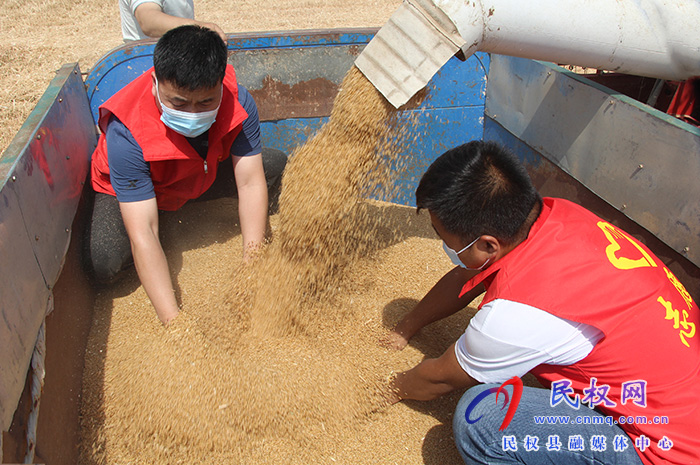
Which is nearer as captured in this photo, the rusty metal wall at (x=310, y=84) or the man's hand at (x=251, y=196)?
the man's hand at (x=251, y=196)

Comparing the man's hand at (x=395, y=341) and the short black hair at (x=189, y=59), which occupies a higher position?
the short black hair at (x=189, y=59)

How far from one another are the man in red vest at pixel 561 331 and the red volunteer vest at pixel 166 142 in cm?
123

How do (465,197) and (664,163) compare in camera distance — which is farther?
(664,163)

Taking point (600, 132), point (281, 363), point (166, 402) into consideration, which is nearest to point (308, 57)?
point (600, 132)

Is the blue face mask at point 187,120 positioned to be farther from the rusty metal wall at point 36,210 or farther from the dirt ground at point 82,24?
the dirt ground at point 82,24

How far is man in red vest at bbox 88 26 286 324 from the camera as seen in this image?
193 cm

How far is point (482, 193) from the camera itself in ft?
4.47

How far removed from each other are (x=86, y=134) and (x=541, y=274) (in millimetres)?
2391

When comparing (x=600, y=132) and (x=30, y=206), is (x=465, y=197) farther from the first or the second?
(x=30, y=206)

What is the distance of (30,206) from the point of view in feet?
6.00

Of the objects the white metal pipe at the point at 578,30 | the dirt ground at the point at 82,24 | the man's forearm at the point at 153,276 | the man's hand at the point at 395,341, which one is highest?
the white metal pipe at the point at 578,30

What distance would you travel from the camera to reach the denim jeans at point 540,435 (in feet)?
4.58

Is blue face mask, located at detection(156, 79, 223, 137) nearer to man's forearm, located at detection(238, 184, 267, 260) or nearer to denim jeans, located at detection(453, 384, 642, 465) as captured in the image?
man's forearm, located at detection(238, 184, 267, 260)

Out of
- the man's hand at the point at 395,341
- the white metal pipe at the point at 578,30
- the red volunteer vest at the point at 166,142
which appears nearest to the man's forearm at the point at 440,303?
the man's hand at the point at 395,341
